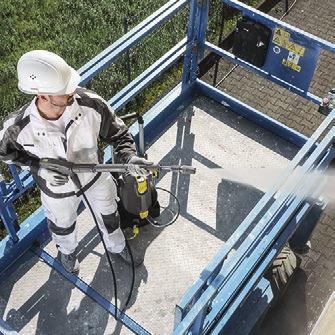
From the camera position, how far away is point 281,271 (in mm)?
5918

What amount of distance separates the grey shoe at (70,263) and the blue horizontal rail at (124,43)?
1.44 m

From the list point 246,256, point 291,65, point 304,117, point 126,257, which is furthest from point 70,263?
point 304,117

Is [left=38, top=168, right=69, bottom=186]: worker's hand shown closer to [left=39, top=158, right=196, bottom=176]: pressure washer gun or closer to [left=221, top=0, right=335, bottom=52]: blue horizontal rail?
[left=39, top=158, right=196, bottom=176]: pressure washer gun

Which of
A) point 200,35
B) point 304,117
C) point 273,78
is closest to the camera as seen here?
point 273,78

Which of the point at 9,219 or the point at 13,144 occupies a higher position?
the point at 13,144

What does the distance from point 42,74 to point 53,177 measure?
76 cm

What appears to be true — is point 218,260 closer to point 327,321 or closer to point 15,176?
point 15,176

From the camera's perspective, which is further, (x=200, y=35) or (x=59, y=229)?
(x=200, y=35)

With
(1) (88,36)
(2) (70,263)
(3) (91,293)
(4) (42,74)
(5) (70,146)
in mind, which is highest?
(4) (42,74)

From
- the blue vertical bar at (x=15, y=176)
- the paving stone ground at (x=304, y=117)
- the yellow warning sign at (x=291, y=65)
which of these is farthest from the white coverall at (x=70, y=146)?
the paving stone ground at (x=304, y=117)

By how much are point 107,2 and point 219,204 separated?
530 centimetres

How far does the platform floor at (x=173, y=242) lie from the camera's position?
452 cm

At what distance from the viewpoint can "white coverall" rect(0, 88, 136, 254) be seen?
3.81 m

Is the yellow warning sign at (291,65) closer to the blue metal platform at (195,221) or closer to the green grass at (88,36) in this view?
the blue metal platform at (195,221)
